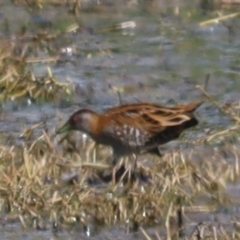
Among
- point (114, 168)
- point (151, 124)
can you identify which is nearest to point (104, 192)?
point (114, 168)

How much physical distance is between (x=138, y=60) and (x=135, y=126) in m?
2.92

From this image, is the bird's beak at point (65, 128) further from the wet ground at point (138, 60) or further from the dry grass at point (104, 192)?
the dry grass at point (104, 192)

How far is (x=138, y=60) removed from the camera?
1143cm

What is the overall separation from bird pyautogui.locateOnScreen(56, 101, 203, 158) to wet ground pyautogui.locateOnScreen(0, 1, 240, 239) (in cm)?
43

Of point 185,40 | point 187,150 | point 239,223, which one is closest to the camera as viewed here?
point 239,223

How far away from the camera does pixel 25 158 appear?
764 centimetres

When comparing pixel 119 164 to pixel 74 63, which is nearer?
pixel 119 164

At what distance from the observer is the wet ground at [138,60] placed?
9899 millimetres

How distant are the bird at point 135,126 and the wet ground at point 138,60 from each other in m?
0.43

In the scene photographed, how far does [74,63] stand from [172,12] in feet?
7.24

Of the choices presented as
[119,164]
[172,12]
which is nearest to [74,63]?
[172,12]

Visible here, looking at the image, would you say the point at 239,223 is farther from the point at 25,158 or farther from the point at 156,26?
the point at 156,26

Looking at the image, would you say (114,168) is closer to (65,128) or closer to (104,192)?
(104,192)

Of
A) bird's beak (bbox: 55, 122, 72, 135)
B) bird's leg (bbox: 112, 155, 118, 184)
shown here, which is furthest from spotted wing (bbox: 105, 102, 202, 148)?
bird's beak (bbox: 55, 122, 72, 135)
